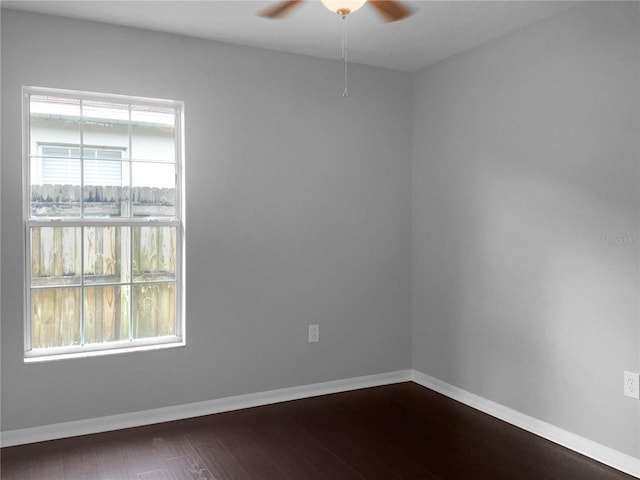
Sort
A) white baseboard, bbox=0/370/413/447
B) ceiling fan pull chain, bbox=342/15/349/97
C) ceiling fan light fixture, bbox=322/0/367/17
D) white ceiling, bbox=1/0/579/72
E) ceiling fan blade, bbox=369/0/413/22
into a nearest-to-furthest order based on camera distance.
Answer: ceiling fan light fixture, bbox=322/0/367/17 → ceiling fan blade, bbox=369/0/413/22 → white ceiling, bbox=1/0/579/72 → white baseboard, bbox=0/370/413/447 → ceiling fan pull chain, bbox=342/15/349/97

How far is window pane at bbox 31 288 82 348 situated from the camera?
320cm

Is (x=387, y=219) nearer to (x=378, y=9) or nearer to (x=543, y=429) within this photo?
(x=378, y=9)

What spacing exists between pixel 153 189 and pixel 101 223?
0.40 metres

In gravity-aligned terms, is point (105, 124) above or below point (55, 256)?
above

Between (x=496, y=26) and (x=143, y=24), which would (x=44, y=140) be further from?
(x=496, y=26)

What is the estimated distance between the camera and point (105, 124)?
336 centimetres

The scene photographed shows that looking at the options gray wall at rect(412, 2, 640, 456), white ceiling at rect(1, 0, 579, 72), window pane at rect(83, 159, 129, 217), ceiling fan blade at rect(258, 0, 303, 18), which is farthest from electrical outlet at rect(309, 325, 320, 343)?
ceiling fan blade at rect(258, 0, 303, 18)

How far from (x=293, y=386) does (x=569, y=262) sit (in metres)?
2.05

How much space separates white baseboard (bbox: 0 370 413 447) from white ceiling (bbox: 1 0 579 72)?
2.42 m

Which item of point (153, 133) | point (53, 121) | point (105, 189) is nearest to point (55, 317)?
point (105, 189)

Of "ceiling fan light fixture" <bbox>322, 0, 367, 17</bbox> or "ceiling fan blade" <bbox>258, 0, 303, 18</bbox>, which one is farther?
"ceiling fan blade" <bbox>258, 0, 303, 18</bbox>

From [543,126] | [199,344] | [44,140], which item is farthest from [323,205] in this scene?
[44,140]

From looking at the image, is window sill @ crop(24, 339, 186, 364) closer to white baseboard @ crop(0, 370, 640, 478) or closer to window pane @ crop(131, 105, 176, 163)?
white baseboard @ crop(0, 370, 640, 478)

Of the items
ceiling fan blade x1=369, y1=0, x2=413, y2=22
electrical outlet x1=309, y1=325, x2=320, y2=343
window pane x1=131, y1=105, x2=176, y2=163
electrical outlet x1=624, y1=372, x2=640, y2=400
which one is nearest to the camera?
electrical outlet x1=624, y1=372, x2=640, y2=400
